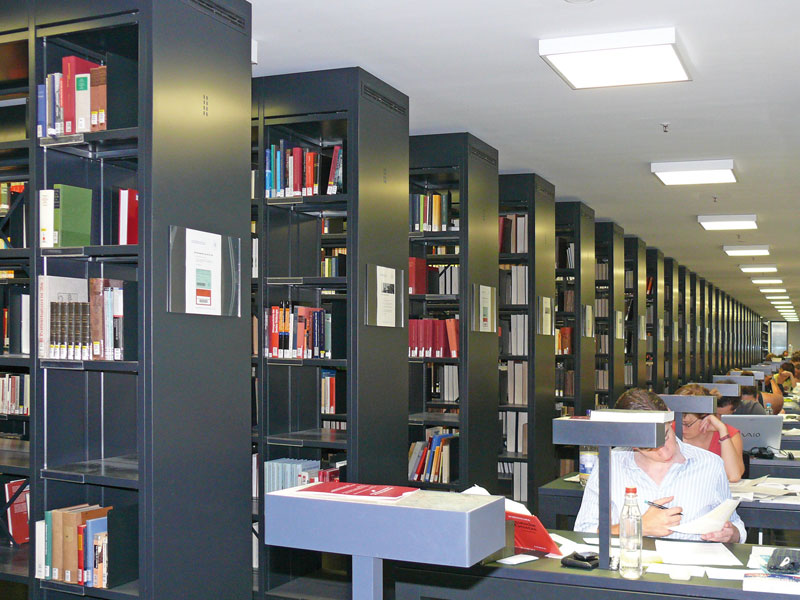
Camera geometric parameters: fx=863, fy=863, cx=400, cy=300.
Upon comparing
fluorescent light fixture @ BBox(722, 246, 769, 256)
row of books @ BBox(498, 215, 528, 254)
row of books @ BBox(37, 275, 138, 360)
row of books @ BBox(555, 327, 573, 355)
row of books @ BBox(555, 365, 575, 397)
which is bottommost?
row of books @ BBox(555, 365, 575, 397)

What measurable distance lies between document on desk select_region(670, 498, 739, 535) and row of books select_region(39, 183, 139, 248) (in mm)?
2464

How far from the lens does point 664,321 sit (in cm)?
1504

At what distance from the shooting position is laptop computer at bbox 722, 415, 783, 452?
6027mm

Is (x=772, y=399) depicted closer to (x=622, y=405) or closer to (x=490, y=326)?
(x=490, y=326)

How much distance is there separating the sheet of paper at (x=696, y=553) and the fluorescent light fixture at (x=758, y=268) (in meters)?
14.9

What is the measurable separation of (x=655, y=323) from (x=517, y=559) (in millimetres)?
11342

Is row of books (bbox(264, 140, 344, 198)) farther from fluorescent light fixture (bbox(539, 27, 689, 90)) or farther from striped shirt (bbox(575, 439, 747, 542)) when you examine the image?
striped shirt (bbox(575, 439, 747, 542))

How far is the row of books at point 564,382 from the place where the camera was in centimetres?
894

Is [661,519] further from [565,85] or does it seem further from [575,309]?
[575,309]

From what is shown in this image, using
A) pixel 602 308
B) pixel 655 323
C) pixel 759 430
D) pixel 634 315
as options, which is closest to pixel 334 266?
pixel 759 430

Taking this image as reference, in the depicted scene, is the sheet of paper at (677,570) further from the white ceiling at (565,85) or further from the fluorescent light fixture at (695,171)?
the fluorescent light fixture at (695,171)

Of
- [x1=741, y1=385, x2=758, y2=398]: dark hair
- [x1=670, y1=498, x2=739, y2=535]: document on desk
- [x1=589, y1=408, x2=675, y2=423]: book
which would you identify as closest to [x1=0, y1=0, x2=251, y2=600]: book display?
[x1=589, y1=408, x2=675, y2=423]: book

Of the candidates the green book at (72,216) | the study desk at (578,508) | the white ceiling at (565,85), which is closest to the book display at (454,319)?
the white ceiling at (565,85)

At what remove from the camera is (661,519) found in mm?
3400
